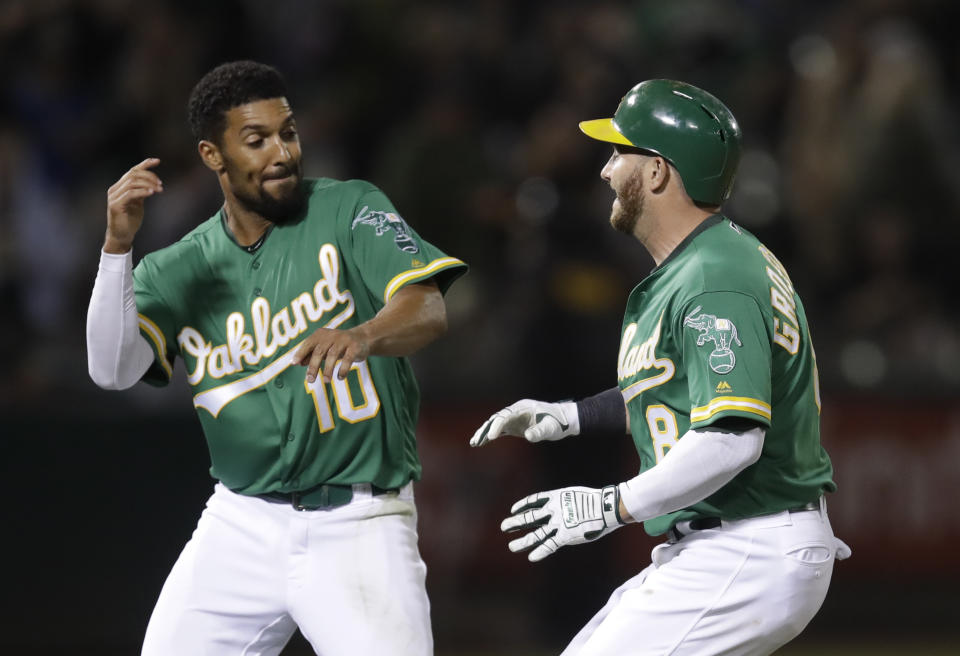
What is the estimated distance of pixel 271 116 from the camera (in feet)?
14.5

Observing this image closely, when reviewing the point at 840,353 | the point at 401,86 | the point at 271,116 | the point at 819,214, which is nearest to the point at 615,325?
the point at 840,353

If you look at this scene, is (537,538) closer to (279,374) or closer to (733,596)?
(733,596)

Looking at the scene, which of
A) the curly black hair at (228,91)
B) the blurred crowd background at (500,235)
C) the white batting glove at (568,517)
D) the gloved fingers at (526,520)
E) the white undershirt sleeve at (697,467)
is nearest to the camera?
the white undershirt sleeve at (697,467)

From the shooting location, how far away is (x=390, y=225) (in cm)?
438

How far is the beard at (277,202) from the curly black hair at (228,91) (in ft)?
0.71

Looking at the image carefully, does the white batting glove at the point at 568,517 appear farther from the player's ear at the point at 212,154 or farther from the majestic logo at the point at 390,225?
the player's ear at the point at 212,154

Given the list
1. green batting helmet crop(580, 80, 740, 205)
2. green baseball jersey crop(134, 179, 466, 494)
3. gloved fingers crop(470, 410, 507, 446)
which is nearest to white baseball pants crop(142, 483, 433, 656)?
green baseball jersey crop(134, 179, 466, 494)

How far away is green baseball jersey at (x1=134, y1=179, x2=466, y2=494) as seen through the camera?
4.30m

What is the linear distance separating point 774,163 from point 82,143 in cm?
472

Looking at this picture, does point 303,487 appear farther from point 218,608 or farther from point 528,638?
point 528,638

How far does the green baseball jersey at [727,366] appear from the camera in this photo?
3.52 metres

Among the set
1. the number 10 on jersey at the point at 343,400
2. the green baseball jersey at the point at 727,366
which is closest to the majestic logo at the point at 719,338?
the green baseball jersey at the point at 727,366

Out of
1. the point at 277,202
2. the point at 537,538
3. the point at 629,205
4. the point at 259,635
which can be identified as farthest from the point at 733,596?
the point at 277,202

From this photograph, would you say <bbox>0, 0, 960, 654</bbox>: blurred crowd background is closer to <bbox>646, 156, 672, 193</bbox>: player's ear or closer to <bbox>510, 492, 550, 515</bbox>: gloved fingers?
<bbox>646, 156, 672, 193</bbox>: player's ear
